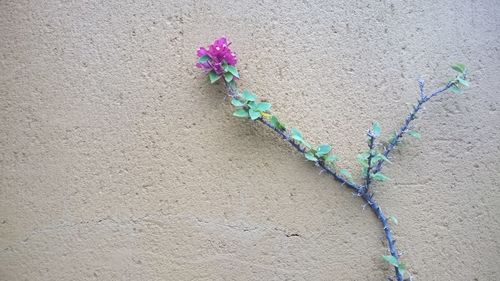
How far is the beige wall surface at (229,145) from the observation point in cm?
141

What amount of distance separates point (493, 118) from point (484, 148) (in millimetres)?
106

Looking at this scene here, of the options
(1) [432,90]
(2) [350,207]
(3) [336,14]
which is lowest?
(2) [350,207]

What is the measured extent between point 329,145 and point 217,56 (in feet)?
1.49

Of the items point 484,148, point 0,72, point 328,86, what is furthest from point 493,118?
point 0,72

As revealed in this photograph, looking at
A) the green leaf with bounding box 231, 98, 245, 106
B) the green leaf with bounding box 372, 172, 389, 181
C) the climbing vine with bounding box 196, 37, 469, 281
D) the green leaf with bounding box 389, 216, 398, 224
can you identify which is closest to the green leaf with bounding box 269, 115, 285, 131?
the climbing vine with bounding box 196, 37, 469, 281

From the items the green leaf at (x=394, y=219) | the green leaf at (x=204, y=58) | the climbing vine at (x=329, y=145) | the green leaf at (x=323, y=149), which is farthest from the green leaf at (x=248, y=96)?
the green leaf at (x=394, y=219)

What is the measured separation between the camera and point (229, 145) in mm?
1423

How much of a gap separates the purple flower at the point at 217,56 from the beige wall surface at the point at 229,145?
0.07 m

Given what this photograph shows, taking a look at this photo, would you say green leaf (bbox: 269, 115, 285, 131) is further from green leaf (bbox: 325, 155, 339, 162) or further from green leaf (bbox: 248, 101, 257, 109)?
green leaf (bbox: 325, 155, 339, 162)

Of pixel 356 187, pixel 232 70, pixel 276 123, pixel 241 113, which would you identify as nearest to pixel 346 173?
pixel 356 187

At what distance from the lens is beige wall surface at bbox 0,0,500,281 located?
1411 mm

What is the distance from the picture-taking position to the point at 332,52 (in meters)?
1.46

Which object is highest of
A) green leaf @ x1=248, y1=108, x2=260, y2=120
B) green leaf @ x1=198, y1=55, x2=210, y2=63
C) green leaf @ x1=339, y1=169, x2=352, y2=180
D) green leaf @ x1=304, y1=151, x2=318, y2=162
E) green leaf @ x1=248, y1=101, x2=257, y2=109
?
green leaf @ x1=198, y1=55, x2=210, y2=63

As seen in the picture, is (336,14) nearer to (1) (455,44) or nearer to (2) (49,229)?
(1) (455,44)
